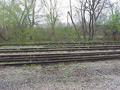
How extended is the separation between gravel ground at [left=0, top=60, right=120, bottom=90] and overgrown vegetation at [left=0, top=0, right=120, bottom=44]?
20544 mm

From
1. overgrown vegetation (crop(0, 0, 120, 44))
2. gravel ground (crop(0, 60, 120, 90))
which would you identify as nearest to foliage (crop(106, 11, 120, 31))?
overgrown vegetation (crop(0, 0, 120, 44))

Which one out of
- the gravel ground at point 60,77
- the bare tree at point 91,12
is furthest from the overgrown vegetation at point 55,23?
the gravel ground at point 60,77

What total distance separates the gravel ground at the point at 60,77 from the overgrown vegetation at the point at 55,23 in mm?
20544

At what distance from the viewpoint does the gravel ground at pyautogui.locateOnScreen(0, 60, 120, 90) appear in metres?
7.55

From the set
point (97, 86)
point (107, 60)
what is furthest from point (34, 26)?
point (97, 86)

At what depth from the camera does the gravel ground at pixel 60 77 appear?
24.8 ft

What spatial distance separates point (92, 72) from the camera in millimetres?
9984

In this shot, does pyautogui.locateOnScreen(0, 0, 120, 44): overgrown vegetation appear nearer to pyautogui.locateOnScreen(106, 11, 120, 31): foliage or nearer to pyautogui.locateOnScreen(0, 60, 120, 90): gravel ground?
pyautogui.locateOnScreen(106, 11, 120, 31): foliage

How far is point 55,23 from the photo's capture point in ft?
121

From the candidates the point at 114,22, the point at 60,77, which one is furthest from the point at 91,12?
the point at 60,77

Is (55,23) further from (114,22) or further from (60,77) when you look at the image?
(60,77)

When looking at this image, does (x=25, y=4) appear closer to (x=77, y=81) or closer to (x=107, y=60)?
(x=107, y=60)

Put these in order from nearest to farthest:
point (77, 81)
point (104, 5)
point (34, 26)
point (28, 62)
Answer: point (77, 81)
point (28, 62)
point (34, 26)
point (104, 5)

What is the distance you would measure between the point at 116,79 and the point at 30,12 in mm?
28547
